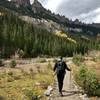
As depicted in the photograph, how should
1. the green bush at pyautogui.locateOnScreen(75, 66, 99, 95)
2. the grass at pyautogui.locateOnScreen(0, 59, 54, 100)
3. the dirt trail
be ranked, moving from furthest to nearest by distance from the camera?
1. the grass at pyautogui.locateOnScreen(0, 59, 54, 100)
2. the green bush at pyautogui.locateOnScreen(75, 66, 99, 95)
3. the dirt trail

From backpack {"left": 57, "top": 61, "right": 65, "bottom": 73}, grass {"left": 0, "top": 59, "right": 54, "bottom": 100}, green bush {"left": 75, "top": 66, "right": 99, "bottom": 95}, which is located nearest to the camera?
green bush {"left": 75, "top": 66, "right": 99, "bottom": 95}

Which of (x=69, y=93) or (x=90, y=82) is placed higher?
(x=90, y=82)

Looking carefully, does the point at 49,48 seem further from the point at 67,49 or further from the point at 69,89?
the point at 69,89

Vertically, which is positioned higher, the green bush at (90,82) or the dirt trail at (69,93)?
the green bush at (90,82)

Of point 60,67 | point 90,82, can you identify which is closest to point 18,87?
point 60,67

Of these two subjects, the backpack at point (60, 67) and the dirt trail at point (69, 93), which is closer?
the dirt trail at point (69, 93)

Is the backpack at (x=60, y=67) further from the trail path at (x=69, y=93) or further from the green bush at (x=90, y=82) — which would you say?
the green bush at (x=90, y=82)

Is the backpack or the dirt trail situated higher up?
the backpack

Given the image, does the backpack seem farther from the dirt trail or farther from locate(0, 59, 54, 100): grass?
locate(0, 59, 54, 100): grass

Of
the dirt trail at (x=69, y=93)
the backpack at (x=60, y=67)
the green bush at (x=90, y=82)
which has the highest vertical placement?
the backpack at (x=60, y=67)

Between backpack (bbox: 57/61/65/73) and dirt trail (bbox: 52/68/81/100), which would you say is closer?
dirt trail (bbox: 52/68/81/100)

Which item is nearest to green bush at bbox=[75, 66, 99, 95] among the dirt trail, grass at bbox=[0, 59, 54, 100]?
the dirt trail

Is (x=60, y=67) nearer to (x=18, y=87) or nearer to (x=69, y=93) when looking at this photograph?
(x=69, y=93)

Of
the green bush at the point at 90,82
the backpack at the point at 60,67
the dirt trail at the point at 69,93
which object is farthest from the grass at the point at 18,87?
the green bush at the point at 90,82
